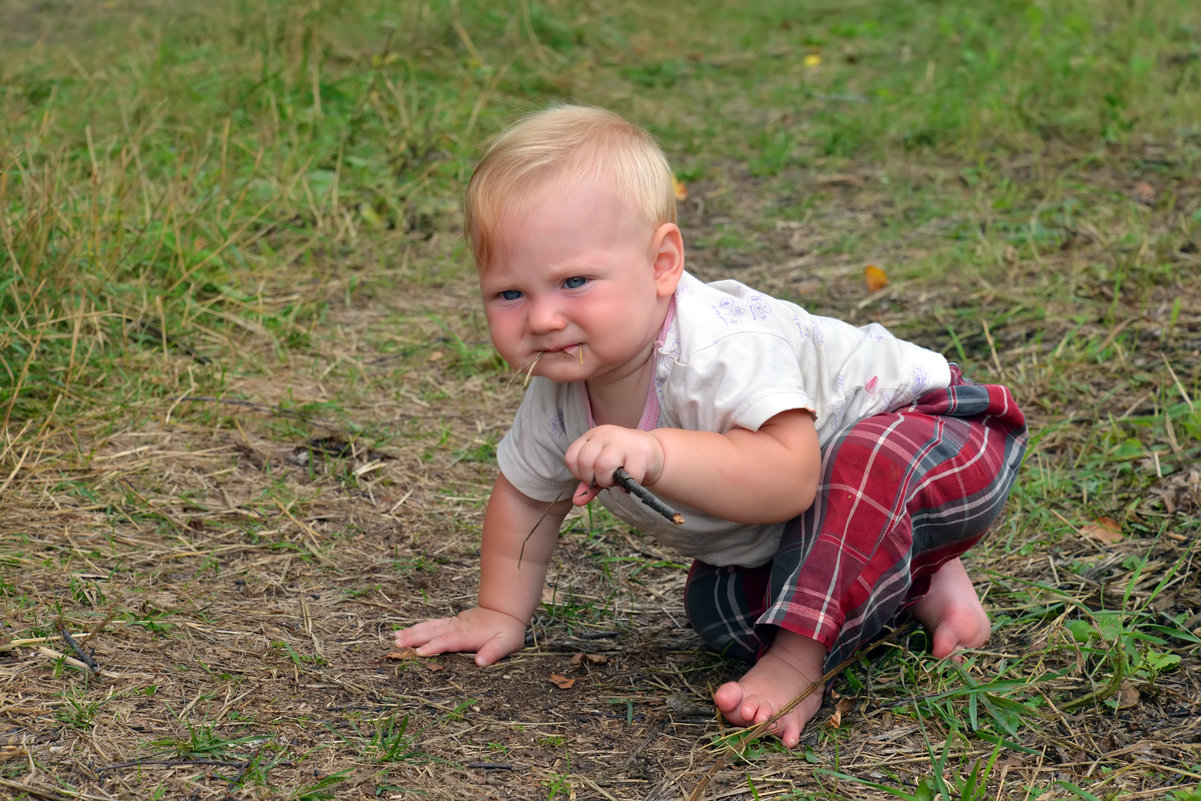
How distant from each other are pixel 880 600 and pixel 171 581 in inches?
51.8

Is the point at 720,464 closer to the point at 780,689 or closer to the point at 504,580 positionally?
the point at 780,689

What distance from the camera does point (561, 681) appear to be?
211cm

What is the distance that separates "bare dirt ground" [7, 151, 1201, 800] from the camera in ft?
5.78

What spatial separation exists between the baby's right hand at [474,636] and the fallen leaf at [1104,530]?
1.21 meters

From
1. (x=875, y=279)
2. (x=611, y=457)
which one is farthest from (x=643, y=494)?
(x=875, y=279)

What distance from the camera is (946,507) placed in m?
2.03

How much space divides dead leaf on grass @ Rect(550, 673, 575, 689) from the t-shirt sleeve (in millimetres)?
312

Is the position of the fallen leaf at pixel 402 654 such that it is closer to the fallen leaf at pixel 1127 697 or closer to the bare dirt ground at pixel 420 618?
the bare dirt ground at pixel 420 618

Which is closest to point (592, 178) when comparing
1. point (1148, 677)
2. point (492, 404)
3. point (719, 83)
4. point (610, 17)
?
point (1148, 677)

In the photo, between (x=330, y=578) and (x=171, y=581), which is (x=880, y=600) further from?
(x=171, y=581)

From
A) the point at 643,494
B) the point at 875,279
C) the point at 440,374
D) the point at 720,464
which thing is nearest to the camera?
the point at 643,494

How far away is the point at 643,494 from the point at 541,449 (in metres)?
0.50

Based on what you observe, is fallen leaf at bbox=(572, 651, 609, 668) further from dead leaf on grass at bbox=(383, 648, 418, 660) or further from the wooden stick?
the wooden stick

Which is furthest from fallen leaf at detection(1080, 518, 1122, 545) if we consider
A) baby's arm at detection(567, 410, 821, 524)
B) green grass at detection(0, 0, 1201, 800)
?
baby's arm at detection(567, 410, 821, 524)
